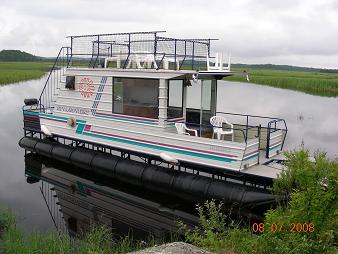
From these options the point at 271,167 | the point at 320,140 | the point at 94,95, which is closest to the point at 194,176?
the point at 271,167

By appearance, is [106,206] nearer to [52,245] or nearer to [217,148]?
[217,148]

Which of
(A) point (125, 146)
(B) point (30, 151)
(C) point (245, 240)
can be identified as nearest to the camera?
(C) point (245, 240)

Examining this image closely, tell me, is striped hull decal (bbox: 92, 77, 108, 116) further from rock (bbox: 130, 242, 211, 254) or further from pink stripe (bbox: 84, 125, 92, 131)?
rock (bbox: 130, 242, 211, 254)

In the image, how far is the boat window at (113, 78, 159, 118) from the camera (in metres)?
12.4

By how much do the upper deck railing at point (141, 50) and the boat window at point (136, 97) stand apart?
61 centimetres

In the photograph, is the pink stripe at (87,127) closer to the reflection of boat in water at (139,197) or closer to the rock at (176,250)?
the reflection of boat in water at (139,197)

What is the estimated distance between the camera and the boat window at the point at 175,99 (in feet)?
40.8

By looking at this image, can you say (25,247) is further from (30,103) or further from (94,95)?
(30,103)

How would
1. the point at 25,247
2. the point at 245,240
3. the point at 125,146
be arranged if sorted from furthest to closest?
the point at 125,146, the point at 25,247, the point at 245,240

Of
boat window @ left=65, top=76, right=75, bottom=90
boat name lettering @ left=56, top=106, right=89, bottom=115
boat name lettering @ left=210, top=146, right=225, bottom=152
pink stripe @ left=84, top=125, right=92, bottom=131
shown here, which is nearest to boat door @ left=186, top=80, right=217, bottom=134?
boat name lettering @ left=210, top=146, right=225, bottom=152

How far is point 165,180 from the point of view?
11.9 m

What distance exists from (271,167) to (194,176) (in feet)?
7.11

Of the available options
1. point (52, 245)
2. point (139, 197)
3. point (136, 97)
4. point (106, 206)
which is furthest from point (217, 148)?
point (52, 245)

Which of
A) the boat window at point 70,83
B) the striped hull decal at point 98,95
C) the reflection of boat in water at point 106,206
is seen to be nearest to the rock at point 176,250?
the reflection of boat in water at point 106,206
